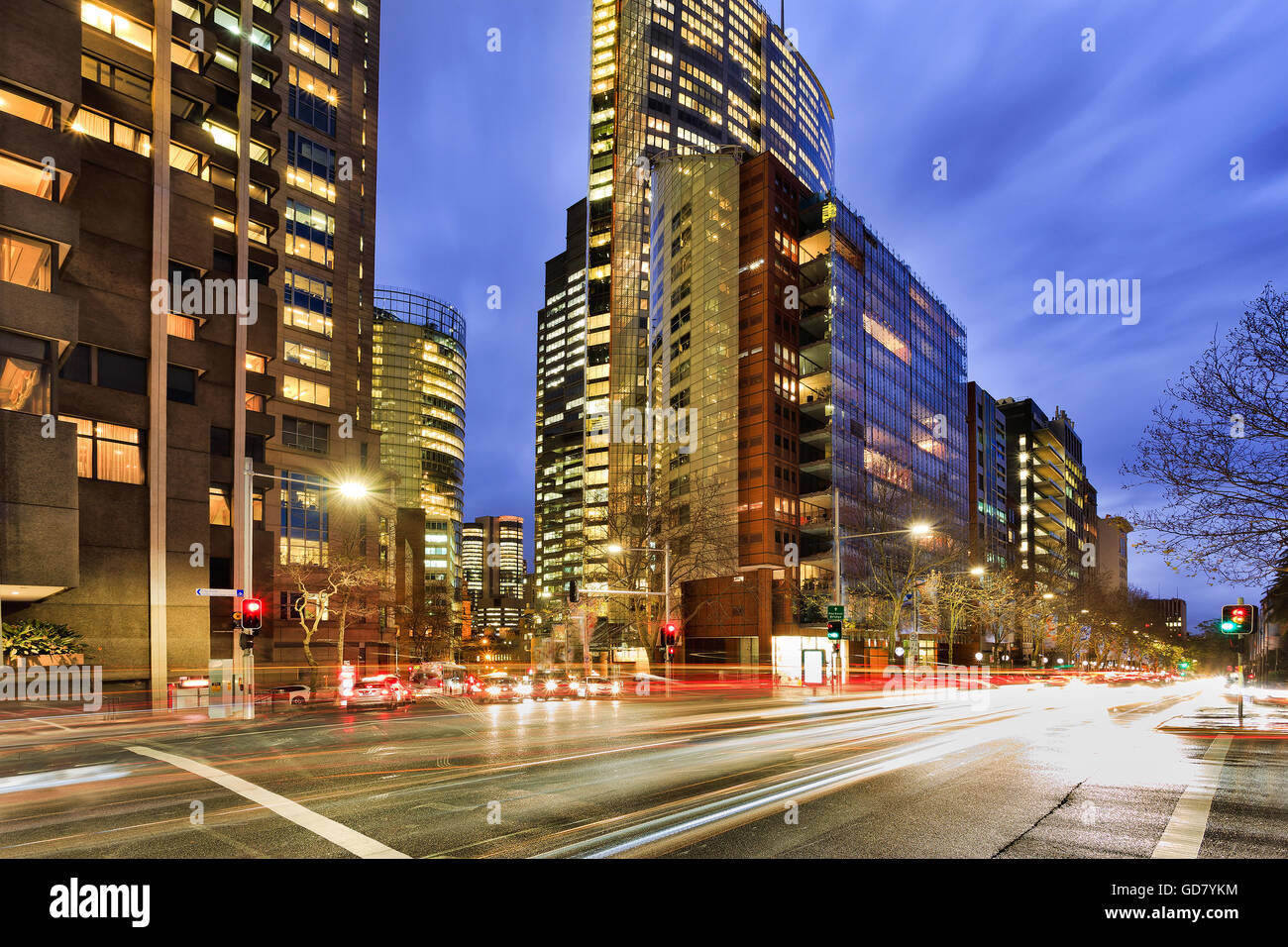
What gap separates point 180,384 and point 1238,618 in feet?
151

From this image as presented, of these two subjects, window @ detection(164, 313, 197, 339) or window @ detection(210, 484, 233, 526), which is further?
window @ detection(210, 484, 233, 526)

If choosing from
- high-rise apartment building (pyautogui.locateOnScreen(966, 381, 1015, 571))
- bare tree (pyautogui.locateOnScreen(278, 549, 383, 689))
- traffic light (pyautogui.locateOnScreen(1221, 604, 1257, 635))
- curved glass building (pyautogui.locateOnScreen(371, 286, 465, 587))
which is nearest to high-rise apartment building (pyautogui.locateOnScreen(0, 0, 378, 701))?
bare tree (pyautogui.locateOnScreen(278, 549, 383, 689))

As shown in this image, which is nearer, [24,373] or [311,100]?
[24,373]

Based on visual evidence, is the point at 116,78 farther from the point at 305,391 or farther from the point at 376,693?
the point at 305,391

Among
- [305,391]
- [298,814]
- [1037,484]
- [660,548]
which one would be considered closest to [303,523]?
[305,391]

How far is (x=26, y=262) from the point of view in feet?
104

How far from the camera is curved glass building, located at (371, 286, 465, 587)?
17350cm

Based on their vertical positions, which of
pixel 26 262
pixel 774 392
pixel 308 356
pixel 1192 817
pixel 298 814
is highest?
pixel 308 356

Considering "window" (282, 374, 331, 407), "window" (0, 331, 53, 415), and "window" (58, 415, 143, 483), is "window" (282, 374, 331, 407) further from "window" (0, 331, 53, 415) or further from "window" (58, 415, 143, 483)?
"window" (0, 331, 53, 415)

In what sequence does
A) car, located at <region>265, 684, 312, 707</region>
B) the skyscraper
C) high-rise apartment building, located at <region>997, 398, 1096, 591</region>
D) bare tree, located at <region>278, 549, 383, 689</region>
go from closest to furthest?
car, located at <region>265, 684, 312, 707</region>, bare tree, located at <region>278, 549, 383, 689</region>, the skyscraper, high-rise apartment building, located at <region>997, 398, 1096, 591</region>

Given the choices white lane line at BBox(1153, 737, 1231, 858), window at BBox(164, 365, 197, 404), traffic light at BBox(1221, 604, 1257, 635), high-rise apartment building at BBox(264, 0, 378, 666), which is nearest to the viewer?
white lane line at BBox(1153, 737, 1231, 858)

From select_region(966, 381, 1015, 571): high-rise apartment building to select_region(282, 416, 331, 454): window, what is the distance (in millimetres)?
90530

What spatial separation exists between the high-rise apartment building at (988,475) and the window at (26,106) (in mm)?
112509

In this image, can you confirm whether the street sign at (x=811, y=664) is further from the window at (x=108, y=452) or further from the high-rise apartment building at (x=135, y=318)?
the window at (x=108, y=452)
